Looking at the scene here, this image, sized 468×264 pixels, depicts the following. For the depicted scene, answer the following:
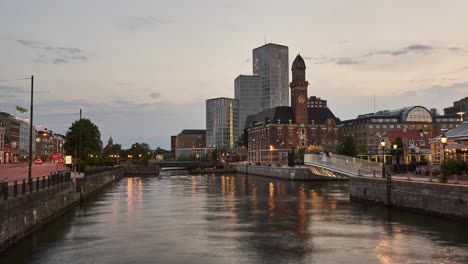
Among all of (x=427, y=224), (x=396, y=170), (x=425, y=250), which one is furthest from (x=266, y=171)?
(x=425, y=250)

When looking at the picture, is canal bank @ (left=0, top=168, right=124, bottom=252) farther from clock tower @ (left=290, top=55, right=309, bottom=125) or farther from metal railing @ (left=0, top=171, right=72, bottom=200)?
clock tower @ (left=290, top=55, right=309, bottom=125)

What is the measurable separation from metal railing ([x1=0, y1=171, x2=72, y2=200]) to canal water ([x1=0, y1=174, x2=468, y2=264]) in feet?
10.4

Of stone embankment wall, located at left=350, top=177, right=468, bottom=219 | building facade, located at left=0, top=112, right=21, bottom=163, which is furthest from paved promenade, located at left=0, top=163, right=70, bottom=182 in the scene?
building facade, located at left=0, top=112, right=21, bottom=163

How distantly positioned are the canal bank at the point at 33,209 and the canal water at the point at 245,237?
2.44ft

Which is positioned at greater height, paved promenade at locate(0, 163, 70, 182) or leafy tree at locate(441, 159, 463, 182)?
leafy tree at locate(441, 159, 463, 182)

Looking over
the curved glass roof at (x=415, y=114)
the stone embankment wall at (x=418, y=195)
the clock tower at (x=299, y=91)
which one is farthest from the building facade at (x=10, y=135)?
the curved glass roof at (x=415, y=114)

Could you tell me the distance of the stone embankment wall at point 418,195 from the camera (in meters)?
34.7

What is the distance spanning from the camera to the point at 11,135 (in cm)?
17462

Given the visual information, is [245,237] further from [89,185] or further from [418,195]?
[89,185]

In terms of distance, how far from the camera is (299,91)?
7205 inches

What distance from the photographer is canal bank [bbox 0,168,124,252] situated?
26.3 meters

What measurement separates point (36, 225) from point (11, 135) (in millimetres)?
157402


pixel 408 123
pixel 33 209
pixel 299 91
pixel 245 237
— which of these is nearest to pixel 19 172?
pixel 33 209

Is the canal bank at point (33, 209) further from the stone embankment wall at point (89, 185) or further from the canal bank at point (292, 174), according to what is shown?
the canal bank at point (292, 174)
